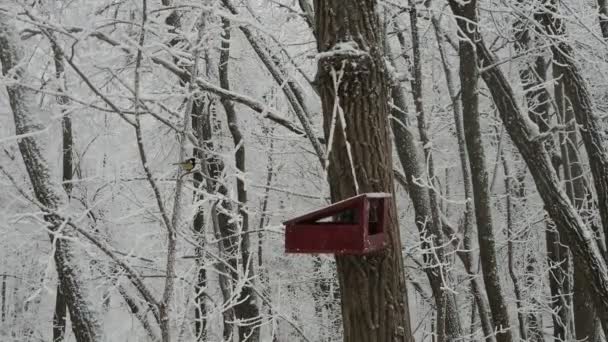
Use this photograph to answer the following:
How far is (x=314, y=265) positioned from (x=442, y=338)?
10692mm

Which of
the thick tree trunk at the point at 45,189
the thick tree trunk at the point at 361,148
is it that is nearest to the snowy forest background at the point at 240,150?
the thick tree trunk at the point at 45,189

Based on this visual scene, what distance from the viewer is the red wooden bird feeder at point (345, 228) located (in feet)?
7.11

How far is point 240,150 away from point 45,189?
420cm

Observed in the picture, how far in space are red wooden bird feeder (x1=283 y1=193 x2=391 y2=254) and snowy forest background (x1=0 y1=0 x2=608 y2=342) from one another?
7.2 inches

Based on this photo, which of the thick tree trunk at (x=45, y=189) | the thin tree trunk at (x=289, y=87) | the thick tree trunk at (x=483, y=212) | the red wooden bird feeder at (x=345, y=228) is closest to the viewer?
the red wooden bird feeder at (x=345, y=228)

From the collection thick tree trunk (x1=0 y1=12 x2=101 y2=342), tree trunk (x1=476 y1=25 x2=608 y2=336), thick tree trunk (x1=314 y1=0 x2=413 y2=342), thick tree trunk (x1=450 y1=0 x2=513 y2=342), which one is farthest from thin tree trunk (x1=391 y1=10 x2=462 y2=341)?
thick tree trunk (x1=0 y1=12 x2=101 y2=342)

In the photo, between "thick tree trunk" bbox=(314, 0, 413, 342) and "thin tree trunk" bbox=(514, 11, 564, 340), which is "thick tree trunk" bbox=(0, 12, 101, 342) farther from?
"thin tree trunk" bbox=(514, 11, 564, 340)

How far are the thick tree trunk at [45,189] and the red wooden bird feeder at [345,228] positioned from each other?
2.19 meters

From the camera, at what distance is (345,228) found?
221 centimetres

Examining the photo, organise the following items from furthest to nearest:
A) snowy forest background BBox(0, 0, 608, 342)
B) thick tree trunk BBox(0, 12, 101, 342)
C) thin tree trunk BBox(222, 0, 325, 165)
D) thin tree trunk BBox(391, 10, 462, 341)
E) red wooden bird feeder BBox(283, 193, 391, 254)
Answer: thin tree trunk BBox(391, 10, 462, 341), thick tree trunk BBox(0, 12, 101, 342), thin tree trunk BBox(222, 0, 325, 165), snowy forest background BBox(0, 0, 608, 342), red wooden bird feeder BBox(283, 193, 391, 254)

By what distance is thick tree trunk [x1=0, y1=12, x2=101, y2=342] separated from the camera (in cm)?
394

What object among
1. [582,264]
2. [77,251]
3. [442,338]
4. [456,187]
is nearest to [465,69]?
[582,264]

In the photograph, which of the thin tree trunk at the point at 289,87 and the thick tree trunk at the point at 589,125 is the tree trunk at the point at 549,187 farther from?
the thin tree trunk at the point at 289,87

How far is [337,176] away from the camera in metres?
2.40
